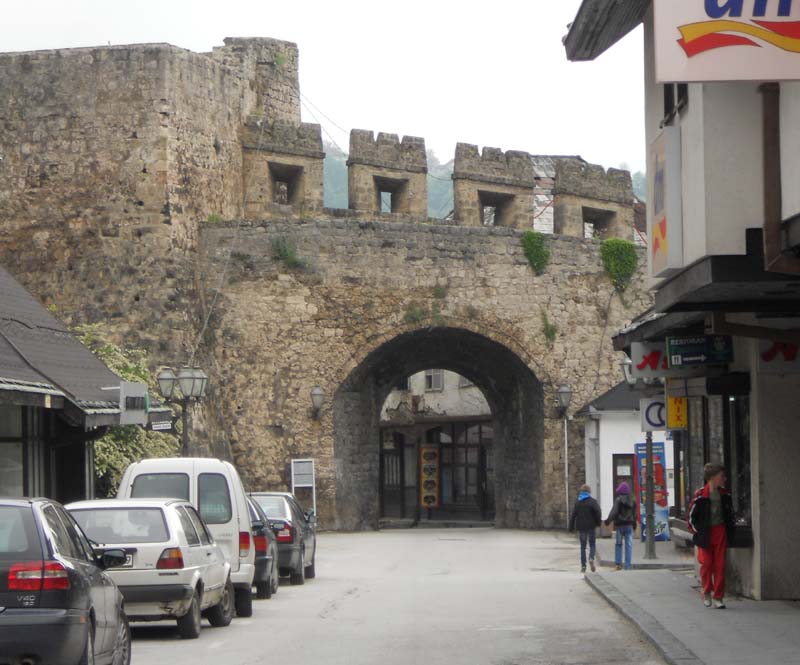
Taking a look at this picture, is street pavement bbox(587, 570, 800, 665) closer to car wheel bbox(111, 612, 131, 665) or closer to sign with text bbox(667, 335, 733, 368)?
sign with text bbox(667, 335, 733, 368)

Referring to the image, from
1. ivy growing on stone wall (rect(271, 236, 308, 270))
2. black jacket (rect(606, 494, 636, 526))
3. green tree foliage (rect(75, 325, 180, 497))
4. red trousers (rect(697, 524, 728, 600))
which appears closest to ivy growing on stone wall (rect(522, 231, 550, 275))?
ivy growing on stone wall (rect(271, 236, 308, 270))

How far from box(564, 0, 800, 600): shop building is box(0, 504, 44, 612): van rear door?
4862 mm

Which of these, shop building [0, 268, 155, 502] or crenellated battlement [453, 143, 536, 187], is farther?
crenellated battlement [453, 143, 536, 187]

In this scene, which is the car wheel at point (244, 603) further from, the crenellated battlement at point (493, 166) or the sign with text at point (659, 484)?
the crenellated battlement at point (493, 166)

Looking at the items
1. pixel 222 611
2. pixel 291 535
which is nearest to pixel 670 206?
pixel 222 611

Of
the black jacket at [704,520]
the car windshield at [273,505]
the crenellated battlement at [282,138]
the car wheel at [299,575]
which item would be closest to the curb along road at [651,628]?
the black jacket at [704,520]

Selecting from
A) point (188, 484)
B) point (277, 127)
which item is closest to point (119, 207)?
point (277, 127)

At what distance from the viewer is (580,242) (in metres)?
38.4

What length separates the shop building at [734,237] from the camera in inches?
396

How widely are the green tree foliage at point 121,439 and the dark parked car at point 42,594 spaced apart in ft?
54.1

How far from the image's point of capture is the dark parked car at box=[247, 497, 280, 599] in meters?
19.3

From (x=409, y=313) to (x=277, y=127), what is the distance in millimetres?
5379

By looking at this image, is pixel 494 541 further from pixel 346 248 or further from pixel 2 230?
pixel 2 230

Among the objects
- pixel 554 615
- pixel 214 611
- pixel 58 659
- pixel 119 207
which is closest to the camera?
pixel 58 659
